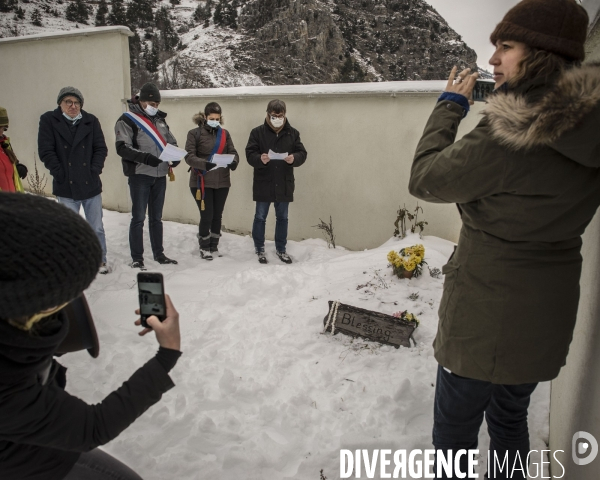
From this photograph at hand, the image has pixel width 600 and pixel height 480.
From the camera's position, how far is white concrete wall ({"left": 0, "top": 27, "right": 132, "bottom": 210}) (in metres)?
7.34

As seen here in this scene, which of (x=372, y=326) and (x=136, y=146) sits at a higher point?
(x=136, y=146)

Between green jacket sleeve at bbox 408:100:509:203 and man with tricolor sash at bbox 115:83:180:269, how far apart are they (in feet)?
13.4

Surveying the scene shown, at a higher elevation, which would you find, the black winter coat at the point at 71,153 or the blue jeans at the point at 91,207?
the black winter coat at the point at 71,153

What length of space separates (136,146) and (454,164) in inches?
177

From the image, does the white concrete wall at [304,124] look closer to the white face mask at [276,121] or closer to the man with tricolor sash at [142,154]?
the white face mask at [276,121]

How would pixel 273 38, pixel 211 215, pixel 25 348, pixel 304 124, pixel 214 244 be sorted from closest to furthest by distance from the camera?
pixel 25 348 < pixel 211 215 < pixel 214 244 < pixel 304 124 < pixel 273 38

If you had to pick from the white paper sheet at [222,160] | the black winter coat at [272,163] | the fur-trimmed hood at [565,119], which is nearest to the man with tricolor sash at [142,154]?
the white paper sheet at [222,160]

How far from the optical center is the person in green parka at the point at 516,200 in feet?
4.34

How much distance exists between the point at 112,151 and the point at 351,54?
4138 cm

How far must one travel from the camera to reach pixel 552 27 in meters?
1.39

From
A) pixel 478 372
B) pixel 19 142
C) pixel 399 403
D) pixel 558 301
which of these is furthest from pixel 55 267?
pixel 19 142

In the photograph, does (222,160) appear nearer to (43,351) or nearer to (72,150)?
(72,150)

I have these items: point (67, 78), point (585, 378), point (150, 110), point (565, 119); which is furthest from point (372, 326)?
point (67, 78)

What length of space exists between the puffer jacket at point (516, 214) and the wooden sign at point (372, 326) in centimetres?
171
